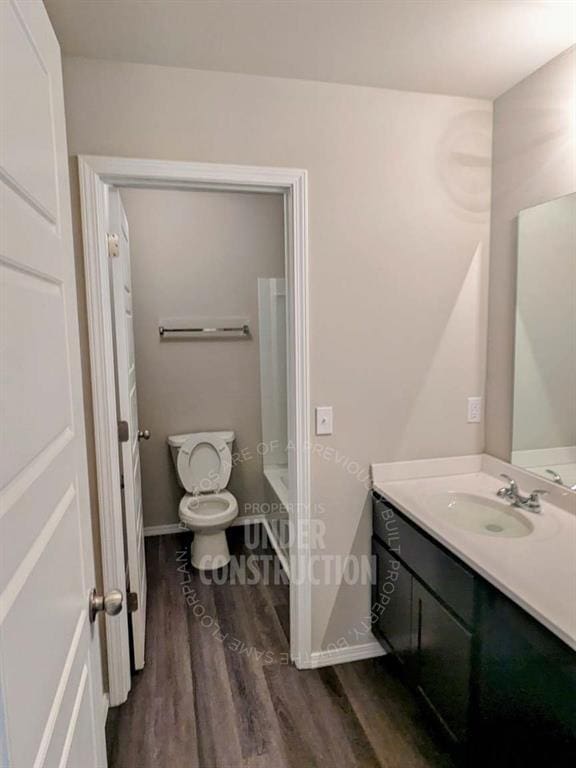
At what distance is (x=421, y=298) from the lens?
6.63 feet

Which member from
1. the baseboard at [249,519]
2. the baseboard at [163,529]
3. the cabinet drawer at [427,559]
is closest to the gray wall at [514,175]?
the cabinet drawer at [427,559]

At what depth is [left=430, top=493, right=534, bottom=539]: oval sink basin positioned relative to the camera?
177cm

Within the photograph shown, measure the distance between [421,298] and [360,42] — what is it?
0.95 meters

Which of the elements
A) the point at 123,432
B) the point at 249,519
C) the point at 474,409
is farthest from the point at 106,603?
the point at 249,519

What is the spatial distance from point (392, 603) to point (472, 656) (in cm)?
57

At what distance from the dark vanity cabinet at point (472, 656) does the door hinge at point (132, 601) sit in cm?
107

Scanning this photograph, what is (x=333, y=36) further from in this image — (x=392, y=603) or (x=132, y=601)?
(x=132, y=601)

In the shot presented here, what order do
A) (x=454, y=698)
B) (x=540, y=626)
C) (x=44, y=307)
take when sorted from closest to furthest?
(x=44, y=307)
(x=540, y=626)
(x=454, y=698)

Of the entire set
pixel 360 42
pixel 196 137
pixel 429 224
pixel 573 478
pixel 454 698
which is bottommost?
pixel 454 698

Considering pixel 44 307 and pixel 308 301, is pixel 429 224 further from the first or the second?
pixel 44 307

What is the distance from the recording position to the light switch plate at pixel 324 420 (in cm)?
196

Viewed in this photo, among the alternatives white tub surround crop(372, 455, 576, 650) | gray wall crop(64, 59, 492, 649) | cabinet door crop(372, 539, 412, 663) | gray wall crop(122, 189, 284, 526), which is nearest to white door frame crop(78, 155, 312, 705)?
gray wall crop(64, 59, 492, 649)

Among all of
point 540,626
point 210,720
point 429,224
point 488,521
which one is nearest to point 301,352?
point 429,224

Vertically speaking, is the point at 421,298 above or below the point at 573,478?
above
